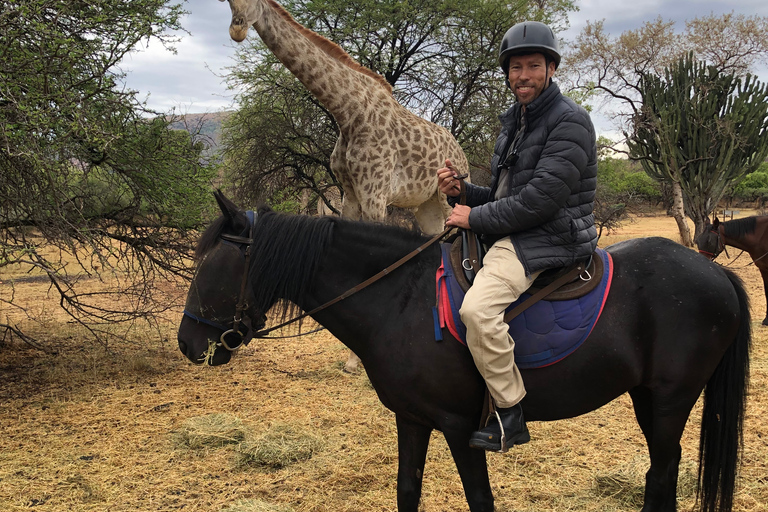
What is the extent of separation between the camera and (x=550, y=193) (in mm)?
2260

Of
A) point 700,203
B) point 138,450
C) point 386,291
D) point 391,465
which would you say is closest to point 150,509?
point 138,450

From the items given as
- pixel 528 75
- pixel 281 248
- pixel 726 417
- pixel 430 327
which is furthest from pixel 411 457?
pixel 528 75

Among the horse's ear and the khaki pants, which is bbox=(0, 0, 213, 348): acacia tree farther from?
the khaki pants

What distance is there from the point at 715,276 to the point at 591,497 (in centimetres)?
169

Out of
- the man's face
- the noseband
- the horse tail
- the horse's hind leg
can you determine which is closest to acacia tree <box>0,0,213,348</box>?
the noseband

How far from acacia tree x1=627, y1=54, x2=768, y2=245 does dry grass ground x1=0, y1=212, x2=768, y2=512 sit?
11905mm

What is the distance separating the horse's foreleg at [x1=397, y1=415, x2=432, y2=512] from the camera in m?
2.60

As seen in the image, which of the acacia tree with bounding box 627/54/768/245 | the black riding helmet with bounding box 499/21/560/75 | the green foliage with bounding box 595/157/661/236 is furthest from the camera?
the green foliage with bounding box 595/157/661/236

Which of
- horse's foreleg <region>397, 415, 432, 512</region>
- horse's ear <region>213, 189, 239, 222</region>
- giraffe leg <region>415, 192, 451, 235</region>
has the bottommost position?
horse's foreleg <region>397, 415, 432, 512</region>

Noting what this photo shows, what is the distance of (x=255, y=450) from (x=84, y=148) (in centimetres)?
331

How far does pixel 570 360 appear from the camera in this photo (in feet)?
8.03

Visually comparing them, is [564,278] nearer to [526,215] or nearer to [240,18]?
[526,215]

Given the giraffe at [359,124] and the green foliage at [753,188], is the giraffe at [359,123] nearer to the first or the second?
the giraffe at [359,124]

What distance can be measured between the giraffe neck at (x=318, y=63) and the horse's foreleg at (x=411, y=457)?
3546mm
